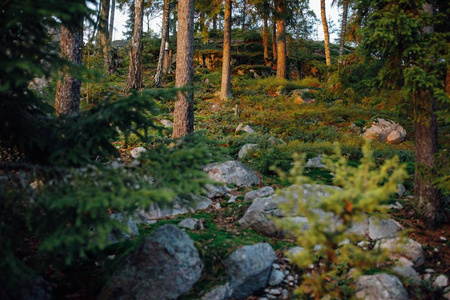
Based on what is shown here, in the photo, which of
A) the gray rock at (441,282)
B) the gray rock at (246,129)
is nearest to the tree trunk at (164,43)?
the gray rock at (246,129)

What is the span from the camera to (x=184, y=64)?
962 cm

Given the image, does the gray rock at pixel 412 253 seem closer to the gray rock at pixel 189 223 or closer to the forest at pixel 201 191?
the forest at pixel 201 191

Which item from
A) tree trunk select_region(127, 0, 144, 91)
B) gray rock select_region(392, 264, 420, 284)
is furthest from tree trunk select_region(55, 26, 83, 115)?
tree trunk select_region(127, 0, 144, 91)

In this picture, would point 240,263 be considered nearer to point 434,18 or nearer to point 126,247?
point 126,247

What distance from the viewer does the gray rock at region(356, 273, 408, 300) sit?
13.8 ft

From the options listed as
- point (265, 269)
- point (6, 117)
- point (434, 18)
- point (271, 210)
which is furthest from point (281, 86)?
point (6, 117)

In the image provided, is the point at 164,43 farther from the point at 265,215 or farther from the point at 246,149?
the point at 265,215

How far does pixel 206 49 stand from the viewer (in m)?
24.7

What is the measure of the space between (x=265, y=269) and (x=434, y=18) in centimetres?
556

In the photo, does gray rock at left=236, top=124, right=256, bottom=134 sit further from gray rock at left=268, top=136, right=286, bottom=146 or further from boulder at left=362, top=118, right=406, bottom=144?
boulder at left=362, top=118, right=406, bottom=144

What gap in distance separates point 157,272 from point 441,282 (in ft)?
14.1

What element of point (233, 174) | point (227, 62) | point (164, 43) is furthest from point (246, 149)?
point (164, 43)

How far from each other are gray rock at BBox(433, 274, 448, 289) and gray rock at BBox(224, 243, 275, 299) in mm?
2641

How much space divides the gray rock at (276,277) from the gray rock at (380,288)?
1.05m
